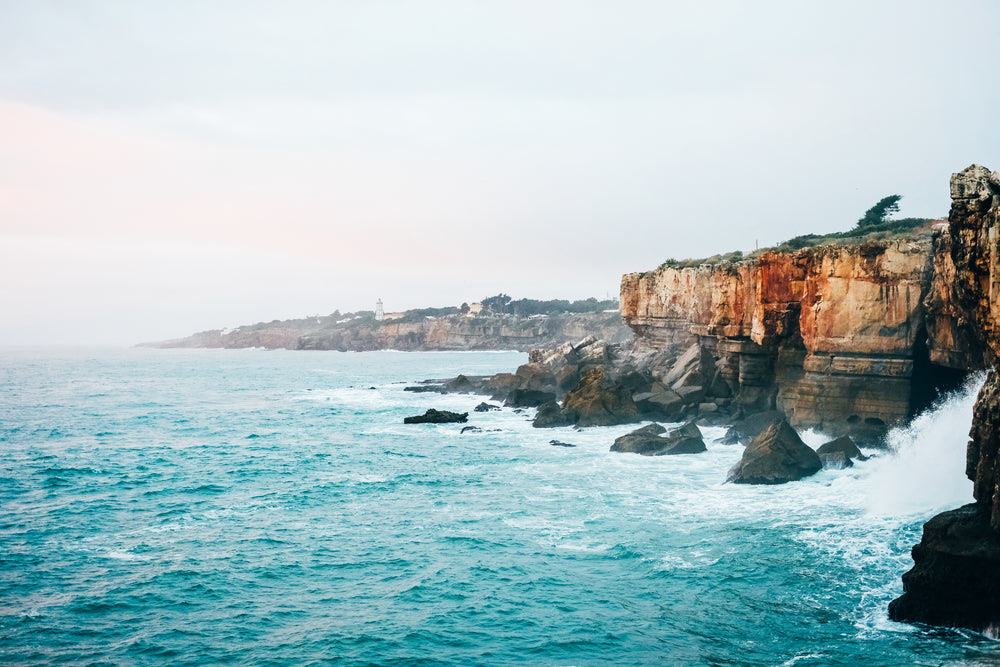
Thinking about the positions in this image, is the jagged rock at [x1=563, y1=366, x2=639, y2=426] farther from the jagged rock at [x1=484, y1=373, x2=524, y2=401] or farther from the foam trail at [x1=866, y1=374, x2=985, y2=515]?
the foam trail at [x1=866, y1=374, x2=985, y2=515]

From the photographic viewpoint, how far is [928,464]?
70.1 ft

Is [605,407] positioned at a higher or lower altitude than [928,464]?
higher

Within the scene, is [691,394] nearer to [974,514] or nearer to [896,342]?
[896,342]

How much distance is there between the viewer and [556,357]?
59000 millimetres

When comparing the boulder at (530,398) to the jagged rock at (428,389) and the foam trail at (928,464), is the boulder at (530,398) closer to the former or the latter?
the jagged rock at (428,389)

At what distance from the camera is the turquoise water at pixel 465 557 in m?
12.6

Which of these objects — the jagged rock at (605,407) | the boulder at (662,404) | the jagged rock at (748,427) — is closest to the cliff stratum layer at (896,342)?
the jagged rock at (748,427)

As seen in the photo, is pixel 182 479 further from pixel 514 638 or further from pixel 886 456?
pixel 886 456

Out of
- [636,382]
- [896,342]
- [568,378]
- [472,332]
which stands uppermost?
[472,332]

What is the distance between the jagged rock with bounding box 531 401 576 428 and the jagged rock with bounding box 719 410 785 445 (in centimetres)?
1003

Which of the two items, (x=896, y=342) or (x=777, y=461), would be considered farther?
(x=896, y=342)

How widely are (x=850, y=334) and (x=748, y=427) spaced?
6376 mm

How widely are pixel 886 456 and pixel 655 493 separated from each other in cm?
894

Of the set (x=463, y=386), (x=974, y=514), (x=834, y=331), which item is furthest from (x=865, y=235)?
(x=463, y=386)
